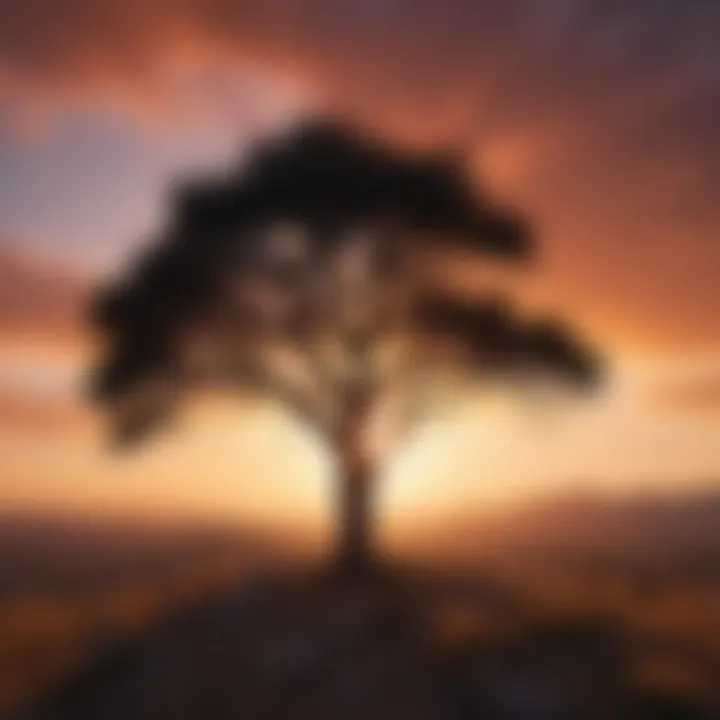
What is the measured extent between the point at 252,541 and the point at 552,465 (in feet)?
6.44

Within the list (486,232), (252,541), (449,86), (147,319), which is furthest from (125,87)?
(252,541)

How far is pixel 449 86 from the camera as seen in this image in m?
4.59

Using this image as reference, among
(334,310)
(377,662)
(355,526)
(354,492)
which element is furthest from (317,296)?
(377,662)

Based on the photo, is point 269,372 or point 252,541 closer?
point 252,541

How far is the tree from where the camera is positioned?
189 inches

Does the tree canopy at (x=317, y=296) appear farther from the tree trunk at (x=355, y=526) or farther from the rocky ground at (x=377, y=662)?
the rocky ground at (x=377, y=662)

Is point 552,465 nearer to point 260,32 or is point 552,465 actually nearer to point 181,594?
point 181,594

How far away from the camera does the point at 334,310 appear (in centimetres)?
507

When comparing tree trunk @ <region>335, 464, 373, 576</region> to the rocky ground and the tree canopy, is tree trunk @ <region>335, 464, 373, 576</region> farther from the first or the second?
the tree canopy

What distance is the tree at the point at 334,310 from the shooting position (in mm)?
4793

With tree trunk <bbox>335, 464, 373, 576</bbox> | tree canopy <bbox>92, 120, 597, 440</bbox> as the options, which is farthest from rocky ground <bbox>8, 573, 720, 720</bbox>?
tree canopy <bbox>92, 120, 597, 440</bbox>

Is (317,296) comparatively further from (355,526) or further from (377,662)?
(377,662)

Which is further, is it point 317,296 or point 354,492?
point 317,296

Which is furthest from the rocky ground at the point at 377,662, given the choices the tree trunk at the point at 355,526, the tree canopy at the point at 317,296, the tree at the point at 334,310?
the tree canopy at the point at 317,296
